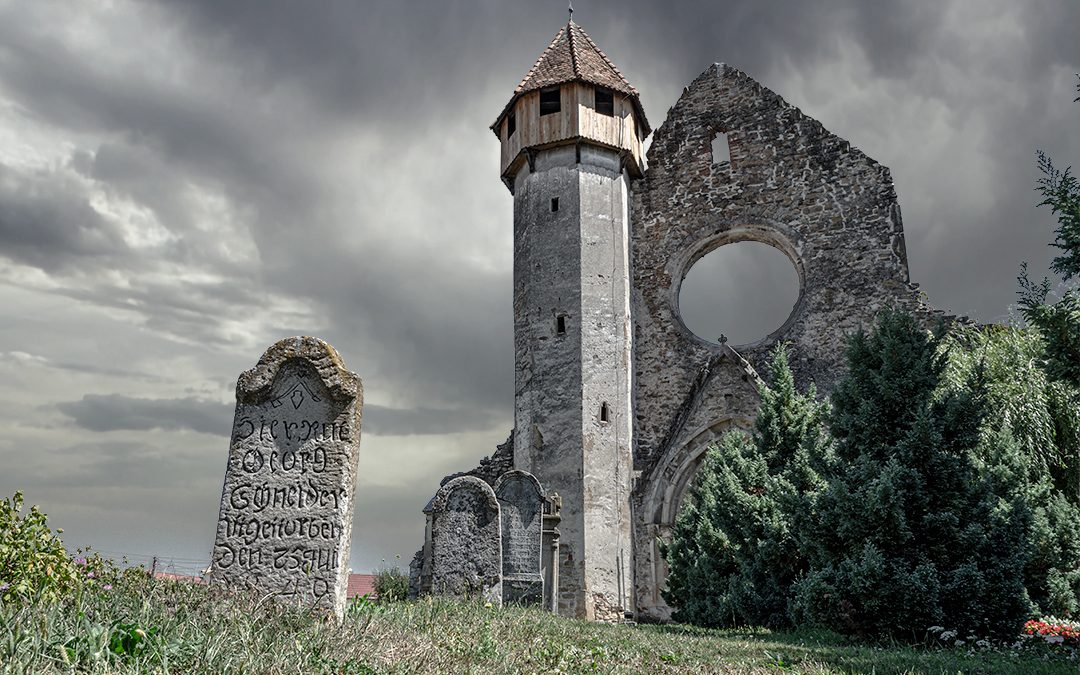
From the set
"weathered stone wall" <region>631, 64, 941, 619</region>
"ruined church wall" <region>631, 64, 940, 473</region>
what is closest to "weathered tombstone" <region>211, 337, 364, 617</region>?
"weathered stone wall" <region>631, 64, 941, 619</region>

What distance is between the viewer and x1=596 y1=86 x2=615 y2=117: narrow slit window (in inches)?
809

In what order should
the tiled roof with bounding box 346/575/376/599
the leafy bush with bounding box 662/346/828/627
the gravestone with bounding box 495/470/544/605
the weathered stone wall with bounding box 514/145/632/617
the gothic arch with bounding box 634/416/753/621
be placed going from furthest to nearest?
the tiled roof with bounding box 346/575/376/599 → the gothic arch with bounding box 634/416/753/621 → the weathered stone wall with bounding box 514/145/632/617 → the gravestone with bounding box 495/470/544/605 → the leafy bush with bounding box 662/346/828/627

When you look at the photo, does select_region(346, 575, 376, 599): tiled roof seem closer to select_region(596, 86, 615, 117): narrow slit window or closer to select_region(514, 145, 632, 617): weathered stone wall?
select_region(514, 145, 632, 617): weathered stone wall

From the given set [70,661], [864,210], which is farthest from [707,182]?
[70,661]

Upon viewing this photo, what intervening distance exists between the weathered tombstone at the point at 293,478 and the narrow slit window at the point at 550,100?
49.9ft

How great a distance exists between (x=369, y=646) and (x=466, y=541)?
6.15 metres

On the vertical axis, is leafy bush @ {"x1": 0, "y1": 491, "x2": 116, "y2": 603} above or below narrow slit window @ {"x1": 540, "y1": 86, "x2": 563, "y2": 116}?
below

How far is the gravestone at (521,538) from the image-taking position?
1160 centimetres

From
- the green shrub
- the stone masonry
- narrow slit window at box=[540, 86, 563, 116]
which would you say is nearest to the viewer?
Result: the green shrub

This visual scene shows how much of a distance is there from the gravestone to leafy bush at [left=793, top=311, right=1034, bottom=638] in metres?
3.98

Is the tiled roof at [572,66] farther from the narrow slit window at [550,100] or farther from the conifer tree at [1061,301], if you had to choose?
the conifer tree at [1061,301]

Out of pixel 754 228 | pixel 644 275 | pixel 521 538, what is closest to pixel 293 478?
pixel 521 538

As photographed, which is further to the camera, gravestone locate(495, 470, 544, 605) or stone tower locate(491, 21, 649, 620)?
stone tower locate(491, 21, 649, 620)

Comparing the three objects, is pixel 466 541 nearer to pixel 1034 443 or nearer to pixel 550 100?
pixel 1034 443
